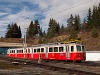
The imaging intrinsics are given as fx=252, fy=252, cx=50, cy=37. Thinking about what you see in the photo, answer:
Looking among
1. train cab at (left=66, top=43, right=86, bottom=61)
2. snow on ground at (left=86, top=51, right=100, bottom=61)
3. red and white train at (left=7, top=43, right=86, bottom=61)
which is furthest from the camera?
snow on ground at (left=86, top=51, right=100, bottom=61)

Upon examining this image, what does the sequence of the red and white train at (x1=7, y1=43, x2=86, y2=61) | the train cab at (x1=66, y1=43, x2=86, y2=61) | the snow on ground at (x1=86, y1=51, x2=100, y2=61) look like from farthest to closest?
the snow on ground at (x1=86, y1=51, x2=100, y2=61), the red and white train at (x1=7, y1=43, x2=86, y2=61), the train cab at (x1=66, y1=43, x2=86, y2=61)

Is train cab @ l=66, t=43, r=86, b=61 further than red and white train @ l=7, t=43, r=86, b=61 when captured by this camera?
No

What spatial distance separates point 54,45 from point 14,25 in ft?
456

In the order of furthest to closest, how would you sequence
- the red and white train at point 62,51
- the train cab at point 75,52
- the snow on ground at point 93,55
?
1. the snow on ground at point 93,55
2. the red and white train at point 62,51
3. the train cab at point 75,52

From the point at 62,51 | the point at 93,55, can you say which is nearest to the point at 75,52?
the point at 62,51

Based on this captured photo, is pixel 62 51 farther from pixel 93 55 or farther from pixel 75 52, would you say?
pixel 93 55

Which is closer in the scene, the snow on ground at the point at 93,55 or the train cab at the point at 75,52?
the train cab at the point at 75,52

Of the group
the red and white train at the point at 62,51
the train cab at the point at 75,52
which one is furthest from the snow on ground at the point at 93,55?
the train cab at the point at 75,52

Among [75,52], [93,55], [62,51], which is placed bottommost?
[93,55]

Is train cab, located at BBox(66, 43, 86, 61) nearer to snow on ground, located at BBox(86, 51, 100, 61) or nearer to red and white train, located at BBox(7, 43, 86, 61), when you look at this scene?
red and white train, located at BBox(7, 43, 86, 61)

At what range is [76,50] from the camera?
38.0 metres

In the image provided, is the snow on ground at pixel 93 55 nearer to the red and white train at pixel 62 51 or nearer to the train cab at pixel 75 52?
the red and white train at pixel 62 51

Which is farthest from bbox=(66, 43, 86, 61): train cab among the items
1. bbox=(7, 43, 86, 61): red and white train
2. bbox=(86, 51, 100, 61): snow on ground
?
bbox=(86, 51, 100, 61): snow on ground

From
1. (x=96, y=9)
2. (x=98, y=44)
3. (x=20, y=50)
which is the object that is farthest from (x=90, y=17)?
(x=20, y=50)
